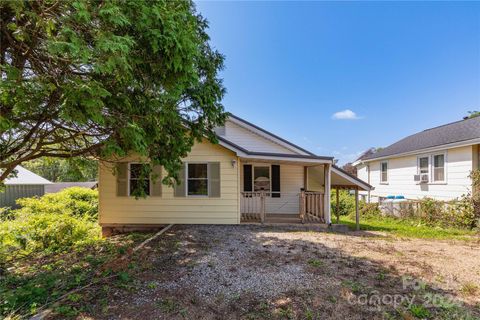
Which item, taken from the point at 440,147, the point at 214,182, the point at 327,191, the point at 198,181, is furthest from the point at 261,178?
the point at 440,147

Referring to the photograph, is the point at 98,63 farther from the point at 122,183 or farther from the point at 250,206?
the point at 250,206

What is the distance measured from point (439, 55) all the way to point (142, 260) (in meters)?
16.3

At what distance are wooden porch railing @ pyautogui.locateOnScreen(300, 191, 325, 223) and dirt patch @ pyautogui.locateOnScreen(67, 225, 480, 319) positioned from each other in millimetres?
2650

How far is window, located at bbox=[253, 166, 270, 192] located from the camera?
10.9 m

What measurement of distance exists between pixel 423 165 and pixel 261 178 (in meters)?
8.88

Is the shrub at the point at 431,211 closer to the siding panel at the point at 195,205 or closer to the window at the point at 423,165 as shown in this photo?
the window at the point at 423,165

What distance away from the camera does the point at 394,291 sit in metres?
3.41

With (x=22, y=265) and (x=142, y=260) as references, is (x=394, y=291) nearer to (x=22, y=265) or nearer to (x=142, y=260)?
(x=142, y=260)

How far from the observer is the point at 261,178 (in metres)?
10.9

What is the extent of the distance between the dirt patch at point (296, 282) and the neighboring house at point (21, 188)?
21.0 m

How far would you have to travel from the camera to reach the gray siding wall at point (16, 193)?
1817 centimetres

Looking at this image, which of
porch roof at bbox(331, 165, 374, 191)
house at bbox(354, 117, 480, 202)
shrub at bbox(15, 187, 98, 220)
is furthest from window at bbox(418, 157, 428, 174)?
shrub at bbox(15, 187, 98, 220)

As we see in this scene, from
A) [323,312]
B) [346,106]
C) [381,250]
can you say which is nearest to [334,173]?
[381,250]

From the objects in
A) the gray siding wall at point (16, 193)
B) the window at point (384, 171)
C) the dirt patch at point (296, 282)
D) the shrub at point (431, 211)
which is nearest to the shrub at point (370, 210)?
the shrub at point (431, 211)
